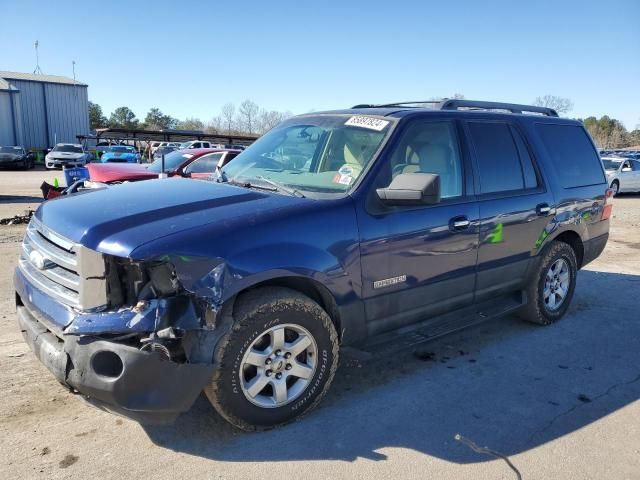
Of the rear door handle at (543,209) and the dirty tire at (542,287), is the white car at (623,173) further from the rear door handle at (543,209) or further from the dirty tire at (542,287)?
the rear door handle at (543,209)

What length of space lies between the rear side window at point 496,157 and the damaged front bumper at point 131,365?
8.83 ft

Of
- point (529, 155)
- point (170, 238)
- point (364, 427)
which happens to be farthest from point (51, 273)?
point (529, 155)

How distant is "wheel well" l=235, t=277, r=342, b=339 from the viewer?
317 centimetres

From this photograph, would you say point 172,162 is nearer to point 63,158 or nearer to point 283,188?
point 283,188

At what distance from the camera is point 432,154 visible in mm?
4035

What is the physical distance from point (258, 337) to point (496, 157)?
2.71 metres

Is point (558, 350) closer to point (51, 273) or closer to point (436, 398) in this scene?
point (436, 398)

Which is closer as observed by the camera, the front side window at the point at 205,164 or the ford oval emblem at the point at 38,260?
the ford oval emblem at the point at 38,260

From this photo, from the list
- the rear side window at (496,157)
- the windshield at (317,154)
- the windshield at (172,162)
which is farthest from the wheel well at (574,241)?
the windshield at (172,162)

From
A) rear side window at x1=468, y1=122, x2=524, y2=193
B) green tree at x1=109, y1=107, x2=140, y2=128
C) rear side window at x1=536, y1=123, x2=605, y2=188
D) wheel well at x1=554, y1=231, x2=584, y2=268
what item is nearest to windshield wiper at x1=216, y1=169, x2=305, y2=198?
rear side window at x1=468, y1=122, x2=524, y2=193

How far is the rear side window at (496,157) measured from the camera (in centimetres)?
433

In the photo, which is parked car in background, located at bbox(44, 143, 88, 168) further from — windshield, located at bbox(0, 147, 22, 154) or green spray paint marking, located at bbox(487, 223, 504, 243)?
green spray paint marking, located at bbox(487, 223, 504, 243)

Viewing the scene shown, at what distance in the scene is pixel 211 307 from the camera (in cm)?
→ 276

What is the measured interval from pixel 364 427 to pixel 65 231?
2.13 m
